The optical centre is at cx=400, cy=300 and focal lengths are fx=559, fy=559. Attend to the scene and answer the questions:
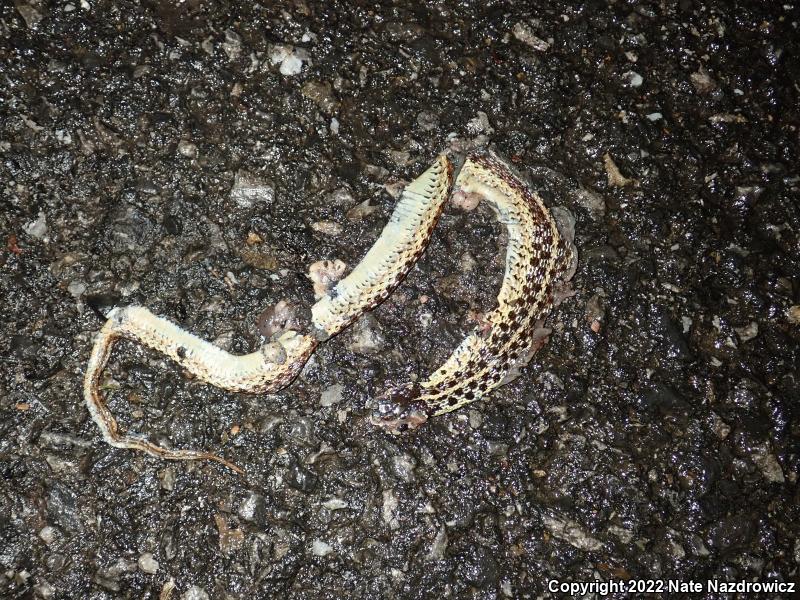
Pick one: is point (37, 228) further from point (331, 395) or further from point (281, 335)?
point (331, 395)

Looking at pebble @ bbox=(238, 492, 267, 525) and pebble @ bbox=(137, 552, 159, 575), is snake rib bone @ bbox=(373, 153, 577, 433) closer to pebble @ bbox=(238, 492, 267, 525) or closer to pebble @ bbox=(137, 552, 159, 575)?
pebble @ bbox=(238, 492, 267, 525)

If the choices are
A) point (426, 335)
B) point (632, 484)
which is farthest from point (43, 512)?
point (632, 484)

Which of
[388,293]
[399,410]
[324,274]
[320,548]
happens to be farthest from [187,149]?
[320,548]

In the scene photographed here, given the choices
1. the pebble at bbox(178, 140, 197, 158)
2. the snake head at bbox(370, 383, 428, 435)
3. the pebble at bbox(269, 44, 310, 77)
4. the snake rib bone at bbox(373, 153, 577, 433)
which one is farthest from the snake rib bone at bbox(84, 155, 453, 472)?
the pebble at bbox(269, 44, 310, 77)

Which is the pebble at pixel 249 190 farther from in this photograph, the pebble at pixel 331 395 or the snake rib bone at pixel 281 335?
the pebble at pixel 331 395

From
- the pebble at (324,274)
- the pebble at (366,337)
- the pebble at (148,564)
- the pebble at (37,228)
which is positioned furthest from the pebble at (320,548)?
the pebble at (37,228)

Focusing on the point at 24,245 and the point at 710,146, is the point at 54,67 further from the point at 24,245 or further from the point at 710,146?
the point at 710,146
